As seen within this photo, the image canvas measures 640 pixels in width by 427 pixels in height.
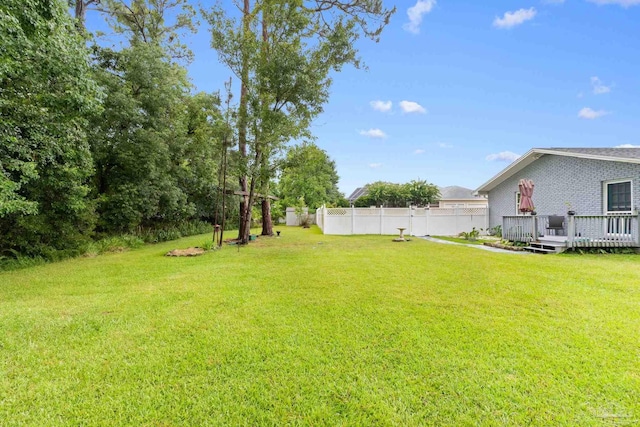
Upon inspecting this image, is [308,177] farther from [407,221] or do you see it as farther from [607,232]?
[607,232]

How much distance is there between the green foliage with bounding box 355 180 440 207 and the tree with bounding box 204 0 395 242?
66.2ft

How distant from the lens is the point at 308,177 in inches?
973

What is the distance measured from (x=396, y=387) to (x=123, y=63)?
14152mm

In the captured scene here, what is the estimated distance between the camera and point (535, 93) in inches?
522

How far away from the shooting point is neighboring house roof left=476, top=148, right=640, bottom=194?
885 centimetres

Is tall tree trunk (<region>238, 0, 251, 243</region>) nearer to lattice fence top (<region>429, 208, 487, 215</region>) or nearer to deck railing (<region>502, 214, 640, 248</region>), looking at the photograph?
lattice fence top (<region>429, 208, 487, 215</region>)

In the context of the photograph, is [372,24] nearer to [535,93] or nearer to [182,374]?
[535,93]

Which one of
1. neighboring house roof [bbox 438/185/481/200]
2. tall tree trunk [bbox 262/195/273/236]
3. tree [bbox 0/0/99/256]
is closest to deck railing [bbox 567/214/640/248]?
tall tree trunk [bbox 262/195/273/236]

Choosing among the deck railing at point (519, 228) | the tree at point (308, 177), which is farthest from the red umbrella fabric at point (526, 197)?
the tree at point (308, 177)

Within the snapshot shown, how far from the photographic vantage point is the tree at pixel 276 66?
9664mm

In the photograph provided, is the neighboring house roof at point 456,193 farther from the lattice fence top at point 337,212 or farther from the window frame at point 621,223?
the window frame at point 621,223

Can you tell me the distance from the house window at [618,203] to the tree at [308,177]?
9.43 m

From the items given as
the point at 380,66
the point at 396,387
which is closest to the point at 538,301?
the point at 396,387

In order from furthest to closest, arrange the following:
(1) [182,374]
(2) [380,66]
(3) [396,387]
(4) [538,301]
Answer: (2) [380,66] → (4) [538,301] → (1) [182,374] → (3) [396,387]
